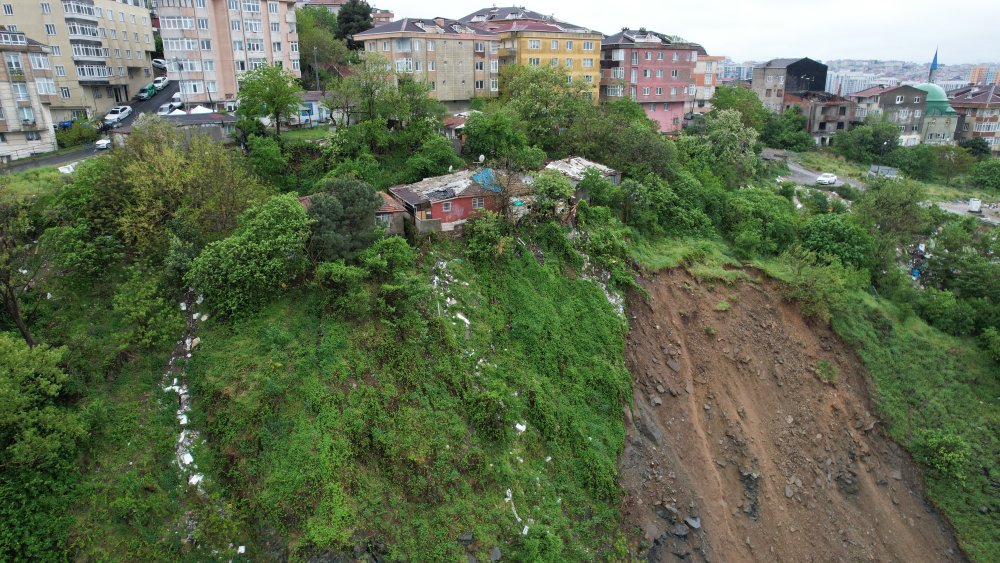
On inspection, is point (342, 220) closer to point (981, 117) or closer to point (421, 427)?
point (421, 427)

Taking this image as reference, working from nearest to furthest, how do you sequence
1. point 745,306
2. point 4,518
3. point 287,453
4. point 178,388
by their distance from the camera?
point 4,518 → point 287,453 → point 178,388 → point 745,306

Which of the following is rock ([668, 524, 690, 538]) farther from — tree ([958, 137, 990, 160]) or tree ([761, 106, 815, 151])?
tree ([958, 137, 990, 160])

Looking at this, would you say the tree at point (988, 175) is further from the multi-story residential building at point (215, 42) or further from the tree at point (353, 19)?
the multi-story residential building at point (215, 42)

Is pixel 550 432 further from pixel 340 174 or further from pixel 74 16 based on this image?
pixel 74 16

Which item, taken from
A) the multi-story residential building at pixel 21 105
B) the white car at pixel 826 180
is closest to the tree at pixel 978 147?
Answer: the white car at pixel 826 180

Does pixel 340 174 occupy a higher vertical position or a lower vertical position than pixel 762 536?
higher

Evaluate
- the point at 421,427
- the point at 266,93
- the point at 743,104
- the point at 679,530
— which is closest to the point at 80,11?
the point at 266,93

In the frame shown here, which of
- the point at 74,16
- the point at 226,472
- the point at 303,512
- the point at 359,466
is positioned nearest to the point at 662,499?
the point at 359,466
